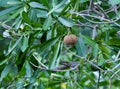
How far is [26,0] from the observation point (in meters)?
1.66

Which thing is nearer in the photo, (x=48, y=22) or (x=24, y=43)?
(x=48, y=22)

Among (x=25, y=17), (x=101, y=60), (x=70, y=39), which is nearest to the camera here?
(x=70, y=39)

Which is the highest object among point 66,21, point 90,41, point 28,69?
point 66,21

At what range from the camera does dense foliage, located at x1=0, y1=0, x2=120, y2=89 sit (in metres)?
1.57

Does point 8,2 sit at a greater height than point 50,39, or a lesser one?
greater

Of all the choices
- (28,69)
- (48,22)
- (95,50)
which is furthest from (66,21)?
(28,69)

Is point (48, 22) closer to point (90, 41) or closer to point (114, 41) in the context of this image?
point (90, 41)

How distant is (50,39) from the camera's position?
161cm

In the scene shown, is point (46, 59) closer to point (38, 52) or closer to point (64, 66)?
point (38, 52)

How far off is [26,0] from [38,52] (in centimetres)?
22

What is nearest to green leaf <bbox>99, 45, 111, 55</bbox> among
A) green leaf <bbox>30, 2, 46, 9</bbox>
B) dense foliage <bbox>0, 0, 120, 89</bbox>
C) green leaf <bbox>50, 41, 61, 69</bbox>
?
dense foliage <bbox>0, 0, 120, 89</bbox>

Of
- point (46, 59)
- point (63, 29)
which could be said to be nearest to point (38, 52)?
point (46, 59)

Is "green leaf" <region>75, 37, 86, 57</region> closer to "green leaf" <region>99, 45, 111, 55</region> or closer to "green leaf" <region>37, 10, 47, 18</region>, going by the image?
"green leaf" <region>99, 45, 111, 55</region>

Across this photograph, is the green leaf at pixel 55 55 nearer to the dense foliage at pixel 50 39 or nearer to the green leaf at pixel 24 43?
the dense foliage at pixel 50 39
